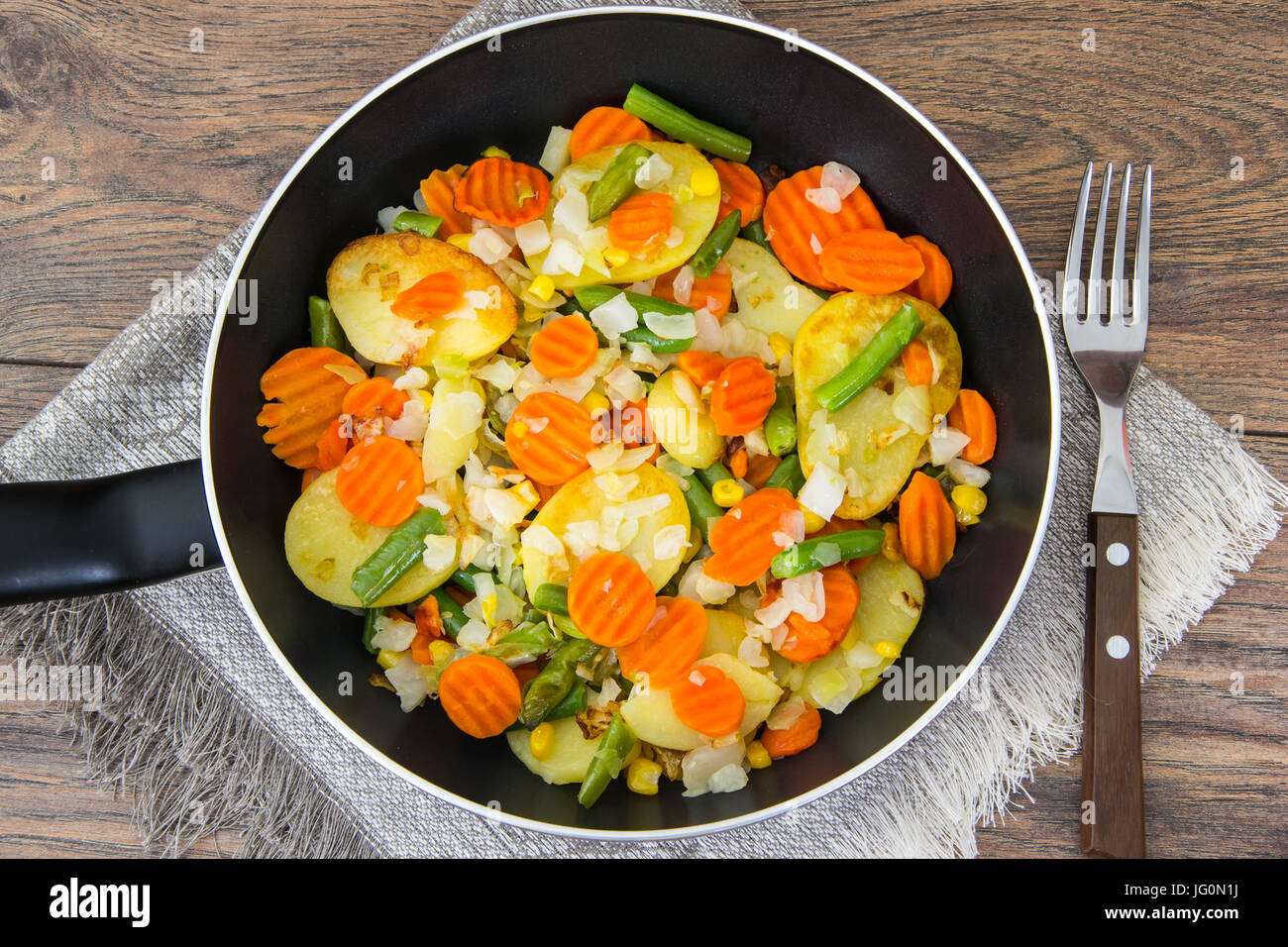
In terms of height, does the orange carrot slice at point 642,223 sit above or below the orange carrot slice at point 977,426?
above

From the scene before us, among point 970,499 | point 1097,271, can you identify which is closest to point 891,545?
point 970,499

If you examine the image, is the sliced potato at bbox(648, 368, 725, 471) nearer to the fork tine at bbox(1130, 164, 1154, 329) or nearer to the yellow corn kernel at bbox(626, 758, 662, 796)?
the yellow corn kernel at bbox(626, 758, 662, 796)

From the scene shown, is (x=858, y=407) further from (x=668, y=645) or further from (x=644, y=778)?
A: (x=644, y=778)

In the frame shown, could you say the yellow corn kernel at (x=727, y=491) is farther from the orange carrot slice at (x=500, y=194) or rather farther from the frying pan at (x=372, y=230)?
the orange carrot slice at (x=500, y=194)

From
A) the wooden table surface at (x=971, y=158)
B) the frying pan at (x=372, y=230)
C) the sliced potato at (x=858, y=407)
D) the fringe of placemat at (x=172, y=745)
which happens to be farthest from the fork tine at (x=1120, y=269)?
the fringe of placemat at (x=172, y=745)
